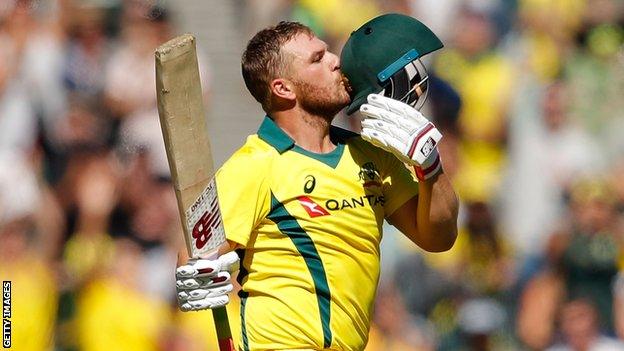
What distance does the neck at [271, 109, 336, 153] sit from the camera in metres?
4.24

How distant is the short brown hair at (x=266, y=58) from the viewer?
424cm

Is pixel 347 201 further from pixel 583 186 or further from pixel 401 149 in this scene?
pixel 583 186

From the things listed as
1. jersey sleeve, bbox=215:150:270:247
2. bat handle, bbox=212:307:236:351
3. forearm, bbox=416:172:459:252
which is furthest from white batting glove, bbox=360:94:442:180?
bat handle, bbox=212:307:236:351

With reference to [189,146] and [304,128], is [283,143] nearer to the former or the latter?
[304,128]

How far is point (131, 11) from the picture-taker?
7.18 m

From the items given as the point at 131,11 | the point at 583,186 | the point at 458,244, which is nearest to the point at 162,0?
the point at 131,11

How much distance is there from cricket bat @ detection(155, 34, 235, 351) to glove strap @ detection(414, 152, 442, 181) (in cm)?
67

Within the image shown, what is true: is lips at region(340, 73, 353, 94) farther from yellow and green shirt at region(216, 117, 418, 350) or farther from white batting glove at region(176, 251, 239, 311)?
white batting glove at region(176, 251, 239, 311)

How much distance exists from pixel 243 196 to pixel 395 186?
0.60m

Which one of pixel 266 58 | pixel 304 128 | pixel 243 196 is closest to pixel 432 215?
pixel 304 128

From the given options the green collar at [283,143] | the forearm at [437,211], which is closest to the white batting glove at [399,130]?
the forearm at [437,211]

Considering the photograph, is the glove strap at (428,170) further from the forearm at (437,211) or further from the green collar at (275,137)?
the green collar at (275,137)

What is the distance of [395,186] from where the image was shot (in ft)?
14.2

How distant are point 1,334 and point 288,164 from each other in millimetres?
2878
